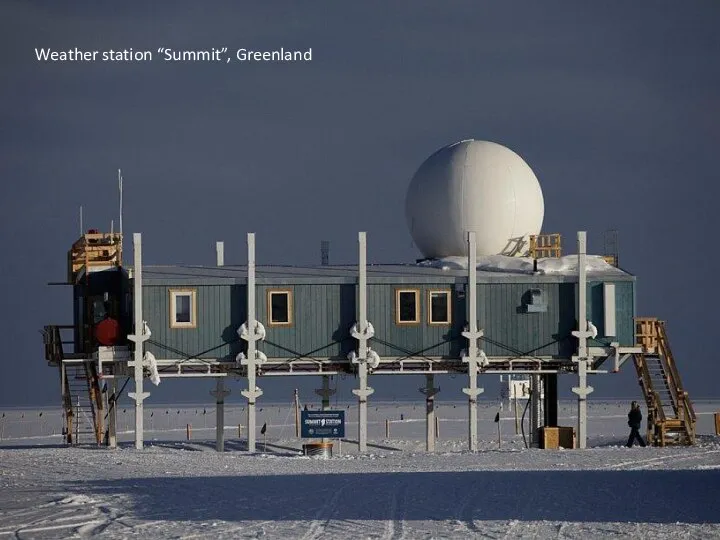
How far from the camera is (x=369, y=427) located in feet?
221

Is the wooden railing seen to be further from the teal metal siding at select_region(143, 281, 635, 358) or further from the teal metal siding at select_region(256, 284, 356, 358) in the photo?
the teal metal siding at select_region(256, 284, 356, 358)

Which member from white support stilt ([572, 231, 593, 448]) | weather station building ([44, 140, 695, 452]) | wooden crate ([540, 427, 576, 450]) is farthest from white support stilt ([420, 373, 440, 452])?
white support stilt ([572, 231, 593, 448])

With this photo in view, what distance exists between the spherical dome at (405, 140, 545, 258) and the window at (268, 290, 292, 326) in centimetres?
700

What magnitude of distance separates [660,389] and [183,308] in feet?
53.1

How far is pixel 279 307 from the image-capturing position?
47062 mm

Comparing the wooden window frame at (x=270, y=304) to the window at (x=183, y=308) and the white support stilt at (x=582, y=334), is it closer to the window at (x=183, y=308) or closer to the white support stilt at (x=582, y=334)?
the window at (x=183, y=308)

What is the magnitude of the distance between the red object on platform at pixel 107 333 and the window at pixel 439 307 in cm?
989

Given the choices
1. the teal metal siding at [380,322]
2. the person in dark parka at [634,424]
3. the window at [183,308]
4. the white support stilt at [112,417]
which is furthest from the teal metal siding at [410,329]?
the white support stilt at [112,417]

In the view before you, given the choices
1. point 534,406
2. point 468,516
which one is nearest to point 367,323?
point 534,406

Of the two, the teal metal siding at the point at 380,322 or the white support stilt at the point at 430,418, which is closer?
the teal metal siding at the point at 380,322

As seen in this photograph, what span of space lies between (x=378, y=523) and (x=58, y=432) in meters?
44.7

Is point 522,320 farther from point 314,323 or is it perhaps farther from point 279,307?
point 279,307

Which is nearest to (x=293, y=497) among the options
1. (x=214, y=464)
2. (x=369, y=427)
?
(x=214, y=464)

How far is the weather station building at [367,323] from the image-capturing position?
46.7 meters
